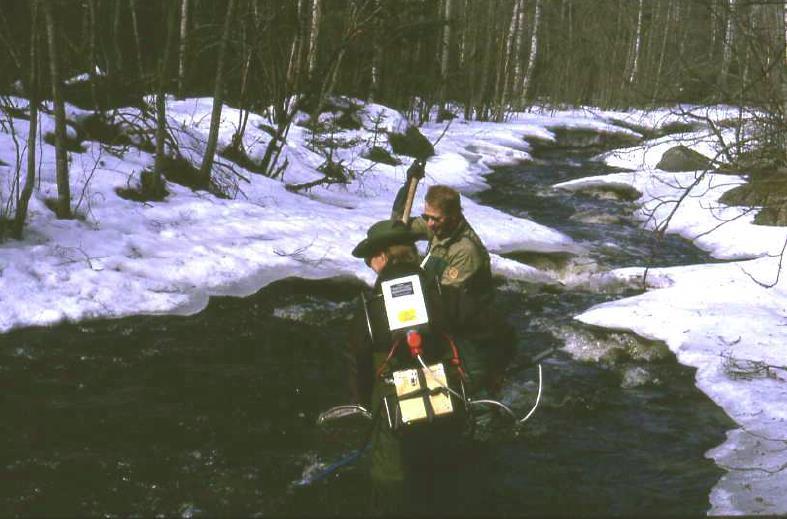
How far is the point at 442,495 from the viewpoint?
3338 millimetres

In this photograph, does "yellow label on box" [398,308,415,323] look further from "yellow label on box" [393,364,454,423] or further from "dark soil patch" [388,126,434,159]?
"dark soil patch" [388,126,434,159]

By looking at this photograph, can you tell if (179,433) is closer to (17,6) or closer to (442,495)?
(442,495)

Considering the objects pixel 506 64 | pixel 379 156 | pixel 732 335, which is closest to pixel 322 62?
pixel 379 156

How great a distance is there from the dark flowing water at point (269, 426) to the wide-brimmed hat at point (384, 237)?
1015mm

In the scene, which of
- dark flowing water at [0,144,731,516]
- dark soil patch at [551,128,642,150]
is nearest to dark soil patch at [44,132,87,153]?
dark flowing water at [0,144,731,516]

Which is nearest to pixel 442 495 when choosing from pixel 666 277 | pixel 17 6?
pixel 666 277

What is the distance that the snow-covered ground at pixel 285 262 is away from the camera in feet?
19.5

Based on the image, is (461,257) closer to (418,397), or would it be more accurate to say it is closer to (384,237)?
(384,237)

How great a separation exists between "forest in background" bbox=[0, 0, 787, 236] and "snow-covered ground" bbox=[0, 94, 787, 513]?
41 centimetres

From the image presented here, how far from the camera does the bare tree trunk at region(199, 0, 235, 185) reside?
394 inches

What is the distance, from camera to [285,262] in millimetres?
8453

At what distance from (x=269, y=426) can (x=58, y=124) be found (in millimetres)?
4461

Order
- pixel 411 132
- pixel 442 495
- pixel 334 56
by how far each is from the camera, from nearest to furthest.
Result: 1. pixel 442 495
2. pixel 334 56
3. pixel 411 132

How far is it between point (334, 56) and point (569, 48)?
26.2 metres
